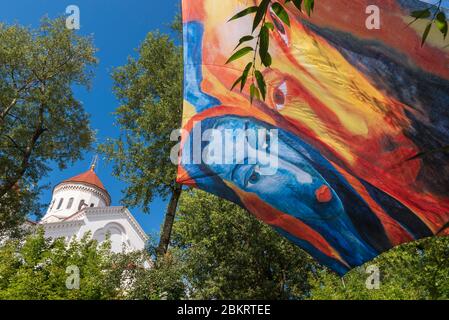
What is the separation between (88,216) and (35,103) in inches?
1022

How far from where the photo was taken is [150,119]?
1961 cm

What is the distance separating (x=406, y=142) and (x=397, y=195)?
1.25 meters

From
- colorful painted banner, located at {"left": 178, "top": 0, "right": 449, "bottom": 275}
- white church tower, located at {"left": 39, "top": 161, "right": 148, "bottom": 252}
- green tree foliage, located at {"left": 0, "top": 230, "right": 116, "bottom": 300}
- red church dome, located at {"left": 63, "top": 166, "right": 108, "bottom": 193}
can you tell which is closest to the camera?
colorful painted banner, located at {"left": 178, "top": 0, "right": 449, "bottom": 275}

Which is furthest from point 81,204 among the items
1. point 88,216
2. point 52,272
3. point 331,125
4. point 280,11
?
point 280,11

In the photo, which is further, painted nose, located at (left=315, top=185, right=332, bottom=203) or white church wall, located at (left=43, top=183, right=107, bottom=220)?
white church wall, located at (left=43, top=183, right=107, bottom=220)

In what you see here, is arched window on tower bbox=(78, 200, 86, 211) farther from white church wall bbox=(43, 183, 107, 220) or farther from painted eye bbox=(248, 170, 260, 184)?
painted eye bbox=(248, 170, 260, 184)

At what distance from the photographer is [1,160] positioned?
2059 centimetres

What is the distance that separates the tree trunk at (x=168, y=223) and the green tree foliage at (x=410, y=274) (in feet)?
22.1

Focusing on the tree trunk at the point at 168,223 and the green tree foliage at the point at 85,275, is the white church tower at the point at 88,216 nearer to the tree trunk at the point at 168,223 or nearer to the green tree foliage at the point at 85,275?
the tree trunk at the point at 168,223

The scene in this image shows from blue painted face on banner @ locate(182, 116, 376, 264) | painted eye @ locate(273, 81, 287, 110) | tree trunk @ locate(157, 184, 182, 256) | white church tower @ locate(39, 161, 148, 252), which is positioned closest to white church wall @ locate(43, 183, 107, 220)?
white church tower @ locate(39, 161, 148, 252)

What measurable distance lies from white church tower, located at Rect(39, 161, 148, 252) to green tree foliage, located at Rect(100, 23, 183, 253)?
24.0m

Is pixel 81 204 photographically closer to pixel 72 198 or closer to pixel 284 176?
pixel 72 198

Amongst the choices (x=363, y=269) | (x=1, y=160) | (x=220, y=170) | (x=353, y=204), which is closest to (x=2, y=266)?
(x=1, y=160)

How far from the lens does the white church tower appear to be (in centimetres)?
4403
